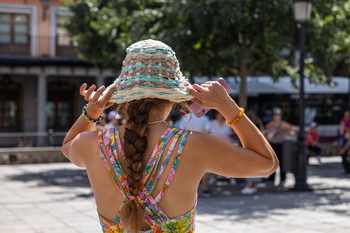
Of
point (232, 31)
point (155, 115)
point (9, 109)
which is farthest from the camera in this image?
point (9, 109)

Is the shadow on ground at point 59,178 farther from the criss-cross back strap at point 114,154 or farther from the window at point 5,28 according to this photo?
the window at point 5,28

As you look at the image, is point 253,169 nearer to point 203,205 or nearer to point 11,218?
point 11,218

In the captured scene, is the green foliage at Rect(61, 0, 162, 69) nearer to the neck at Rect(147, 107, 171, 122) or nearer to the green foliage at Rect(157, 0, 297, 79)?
the green foliage at Rect(157, 0, 297, 79)

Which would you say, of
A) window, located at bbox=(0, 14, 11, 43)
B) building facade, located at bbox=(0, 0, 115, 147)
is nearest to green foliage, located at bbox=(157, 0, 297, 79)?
building facade, located at bbox=(0, 0, 115, 147)

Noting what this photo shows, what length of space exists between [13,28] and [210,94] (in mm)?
25143

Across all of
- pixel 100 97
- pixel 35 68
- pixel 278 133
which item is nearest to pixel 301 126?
pixel 278 133

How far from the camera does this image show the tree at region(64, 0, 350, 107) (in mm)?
10727

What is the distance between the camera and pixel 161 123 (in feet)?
6.33

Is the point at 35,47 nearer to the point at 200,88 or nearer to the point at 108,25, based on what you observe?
the point at 108,25

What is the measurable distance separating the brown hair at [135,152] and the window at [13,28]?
24.8 meters

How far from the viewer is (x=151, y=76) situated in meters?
1.85

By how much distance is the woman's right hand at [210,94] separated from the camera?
1.81 metres

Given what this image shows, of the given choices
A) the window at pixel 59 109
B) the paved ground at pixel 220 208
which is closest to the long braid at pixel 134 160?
the paved ground at pixel 220 208

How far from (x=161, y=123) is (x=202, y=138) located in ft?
0.67
